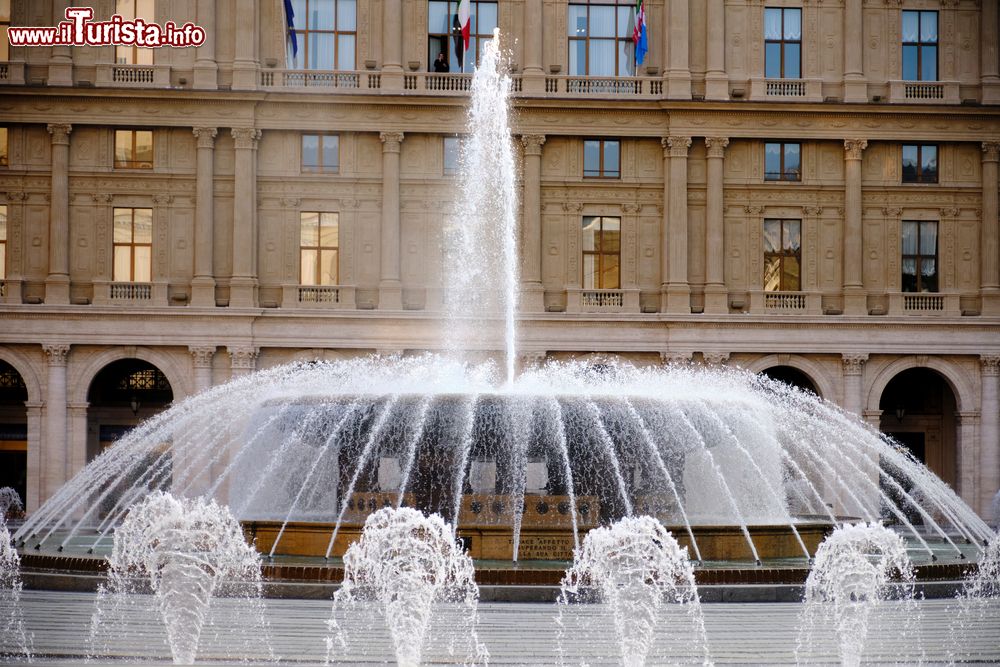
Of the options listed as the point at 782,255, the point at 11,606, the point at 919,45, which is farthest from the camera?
the point at 919,45

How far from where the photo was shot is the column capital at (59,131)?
1652 inches

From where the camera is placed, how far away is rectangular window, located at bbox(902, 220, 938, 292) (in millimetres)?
43531

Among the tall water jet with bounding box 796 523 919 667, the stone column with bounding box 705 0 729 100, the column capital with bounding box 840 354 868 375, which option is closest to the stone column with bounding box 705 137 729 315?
the stone column with bounding box 705 0 729 100

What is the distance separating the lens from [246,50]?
42.5 m

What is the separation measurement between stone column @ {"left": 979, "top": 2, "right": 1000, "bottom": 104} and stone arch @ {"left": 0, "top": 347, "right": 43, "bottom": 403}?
86.2 feet

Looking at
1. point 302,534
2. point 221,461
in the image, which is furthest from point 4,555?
point 221,461

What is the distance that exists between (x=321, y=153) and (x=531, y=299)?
6991 mm

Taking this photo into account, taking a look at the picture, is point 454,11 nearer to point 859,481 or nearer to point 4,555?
point 859,481

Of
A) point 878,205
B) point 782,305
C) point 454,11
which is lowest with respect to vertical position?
point 782,305

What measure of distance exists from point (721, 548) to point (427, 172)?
24.8 metres

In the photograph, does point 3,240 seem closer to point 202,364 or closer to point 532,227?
point 202,364

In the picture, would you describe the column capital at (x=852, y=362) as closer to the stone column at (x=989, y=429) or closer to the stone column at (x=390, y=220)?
the stone column at (x=989, y=429)

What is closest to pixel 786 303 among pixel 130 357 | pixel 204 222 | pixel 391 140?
pixel 391 140

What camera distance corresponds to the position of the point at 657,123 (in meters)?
43.0
